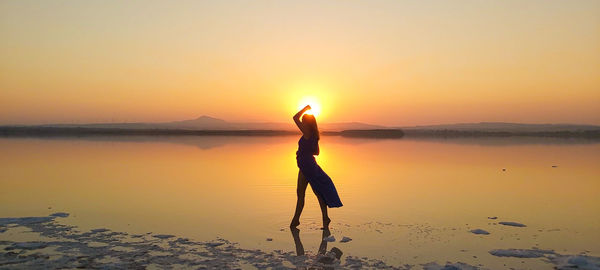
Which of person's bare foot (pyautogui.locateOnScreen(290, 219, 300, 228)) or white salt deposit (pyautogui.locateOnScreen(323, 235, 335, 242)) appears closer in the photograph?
white salt deposit (pyautogui.locateOnScreen(323, 235, 335, 242))

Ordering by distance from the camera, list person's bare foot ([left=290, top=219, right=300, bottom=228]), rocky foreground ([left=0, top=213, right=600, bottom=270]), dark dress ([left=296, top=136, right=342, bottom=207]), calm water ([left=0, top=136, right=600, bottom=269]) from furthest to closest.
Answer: dark dress ([left=296, top=136, right=342, bottom=207])
person's bare foot ([left=290, top=219, right=300, bottom=228])
calm water ([left=0, top=136, right=600, bottom=269])
rocky foreground ([left=0, top=213, right=600, bottom=270])

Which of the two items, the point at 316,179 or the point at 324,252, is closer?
the point at 324,252

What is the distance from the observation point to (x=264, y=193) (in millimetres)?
11680

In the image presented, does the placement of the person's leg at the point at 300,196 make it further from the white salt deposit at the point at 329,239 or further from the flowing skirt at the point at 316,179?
the white salt deposit at the point at 329,239

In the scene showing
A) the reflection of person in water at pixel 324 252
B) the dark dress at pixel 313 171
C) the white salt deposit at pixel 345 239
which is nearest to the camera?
the reflection of person in water at pixel 324 252

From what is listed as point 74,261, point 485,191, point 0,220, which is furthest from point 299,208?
point 485,191

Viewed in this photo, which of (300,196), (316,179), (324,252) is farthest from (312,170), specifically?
(324,252)

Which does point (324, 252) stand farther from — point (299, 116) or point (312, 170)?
point (299, 116)

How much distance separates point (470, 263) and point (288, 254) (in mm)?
2160

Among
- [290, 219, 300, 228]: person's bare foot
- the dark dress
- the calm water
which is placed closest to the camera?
the calm water

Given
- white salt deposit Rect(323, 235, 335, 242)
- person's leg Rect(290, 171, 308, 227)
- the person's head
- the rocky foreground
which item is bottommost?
white salt deposit Rect(323, 235, 335, 242)

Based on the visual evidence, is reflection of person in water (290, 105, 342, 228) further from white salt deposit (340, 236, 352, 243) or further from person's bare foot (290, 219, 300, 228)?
white salt deposit (340, 236, 352, 243)

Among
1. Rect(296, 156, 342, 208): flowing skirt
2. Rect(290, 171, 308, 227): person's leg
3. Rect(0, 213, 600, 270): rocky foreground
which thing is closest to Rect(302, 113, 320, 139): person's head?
Rect(296, 156, 342, 208): flowing skirt

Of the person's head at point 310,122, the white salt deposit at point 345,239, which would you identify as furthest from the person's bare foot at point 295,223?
the person's head at point 310,122
